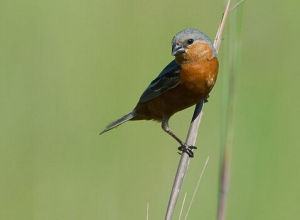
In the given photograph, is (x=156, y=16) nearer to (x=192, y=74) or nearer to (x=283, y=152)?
(x=283, y=152)

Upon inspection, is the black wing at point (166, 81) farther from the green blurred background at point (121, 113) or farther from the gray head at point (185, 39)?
the green blurred background at point (121, 113)

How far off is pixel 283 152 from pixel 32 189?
171cm

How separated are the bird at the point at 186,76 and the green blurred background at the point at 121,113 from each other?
1.66 ft

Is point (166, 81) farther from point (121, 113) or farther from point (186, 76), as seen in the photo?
point (121, 113)

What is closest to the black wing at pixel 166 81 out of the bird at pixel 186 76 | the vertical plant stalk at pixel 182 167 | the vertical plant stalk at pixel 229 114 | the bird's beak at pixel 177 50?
the bird at pixel 186 76

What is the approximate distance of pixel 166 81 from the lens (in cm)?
414

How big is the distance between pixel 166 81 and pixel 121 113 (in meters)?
1.51

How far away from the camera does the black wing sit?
13.3 ft

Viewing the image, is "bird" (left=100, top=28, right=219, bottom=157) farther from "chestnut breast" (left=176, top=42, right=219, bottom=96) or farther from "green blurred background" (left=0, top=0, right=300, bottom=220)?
"green blurred background" (left=0, top=0, right=300, bottom=220)

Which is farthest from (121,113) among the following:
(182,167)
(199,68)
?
(182,167)

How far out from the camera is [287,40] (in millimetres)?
5625

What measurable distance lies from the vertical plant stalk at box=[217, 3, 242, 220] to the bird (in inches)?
42.9

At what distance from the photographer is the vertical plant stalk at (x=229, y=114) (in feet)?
7.96

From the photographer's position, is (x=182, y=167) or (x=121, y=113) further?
(x=121, y=113)
